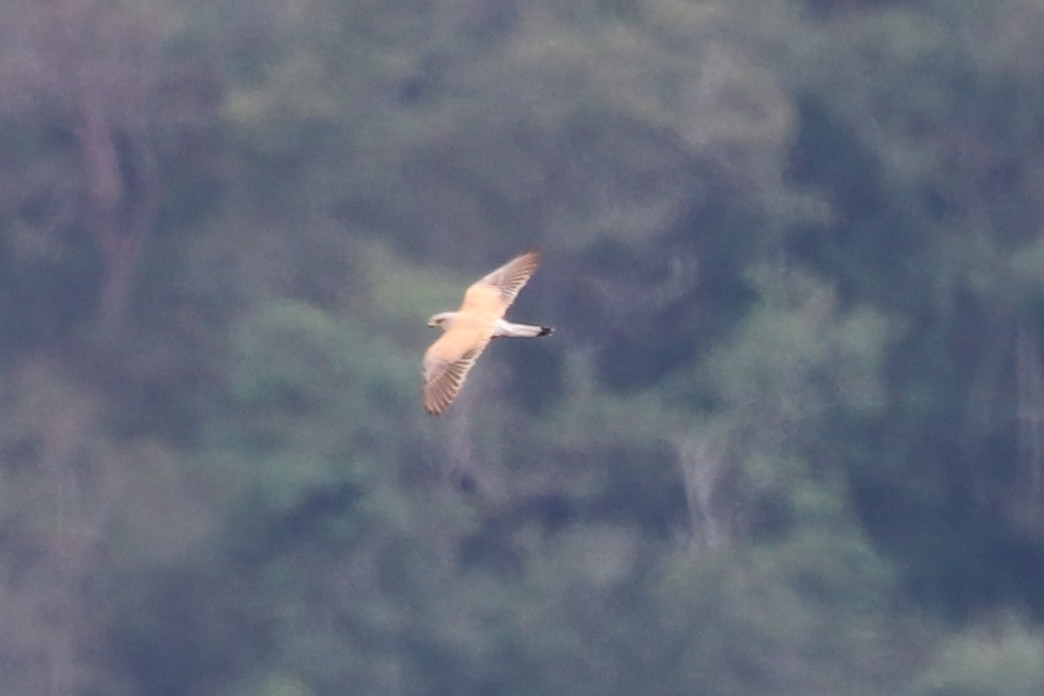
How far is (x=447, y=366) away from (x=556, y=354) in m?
15.4

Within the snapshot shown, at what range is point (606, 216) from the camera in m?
26.4

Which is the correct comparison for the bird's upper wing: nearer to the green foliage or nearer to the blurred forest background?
the blurred forest background

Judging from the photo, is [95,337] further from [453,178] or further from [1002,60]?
[1002,60]

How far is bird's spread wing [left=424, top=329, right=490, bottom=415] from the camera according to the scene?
11.8m

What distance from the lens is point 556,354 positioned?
27453 mm

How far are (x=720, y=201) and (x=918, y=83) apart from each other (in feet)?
6.53

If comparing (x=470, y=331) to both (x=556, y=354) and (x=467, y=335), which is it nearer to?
(x=467, y=335)

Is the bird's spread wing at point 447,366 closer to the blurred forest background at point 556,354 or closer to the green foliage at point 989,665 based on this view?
the blurred forest background at point 556,354

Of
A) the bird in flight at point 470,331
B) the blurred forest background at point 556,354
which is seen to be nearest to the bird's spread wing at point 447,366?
the bird in flight at point 470,331

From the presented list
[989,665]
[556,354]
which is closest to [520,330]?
[989,665]

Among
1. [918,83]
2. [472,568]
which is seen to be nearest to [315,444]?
[472,568]

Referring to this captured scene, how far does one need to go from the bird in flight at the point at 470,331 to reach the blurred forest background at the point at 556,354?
12003 mm

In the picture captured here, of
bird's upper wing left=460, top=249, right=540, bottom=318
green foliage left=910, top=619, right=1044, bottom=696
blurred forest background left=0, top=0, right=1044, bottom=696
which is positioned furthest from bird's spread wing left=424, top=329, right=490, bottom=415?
green foliage left=910, top=619, right=1044, bottom=696

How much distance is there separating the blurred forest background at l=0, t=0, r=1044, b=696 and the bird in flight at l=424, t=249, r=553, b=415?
12.0 meters
